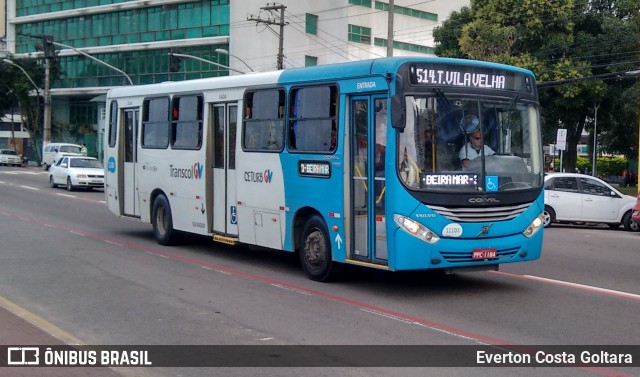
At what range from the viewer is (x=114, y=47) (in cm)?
6247

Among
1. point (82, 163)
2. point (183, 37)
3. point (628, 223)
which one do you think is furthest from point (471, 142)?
point (183, 37)

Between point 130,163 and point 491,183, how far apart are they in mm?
9541

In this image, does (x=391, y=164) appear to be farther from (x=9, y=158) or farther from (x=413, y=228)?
(x=9, y=158)

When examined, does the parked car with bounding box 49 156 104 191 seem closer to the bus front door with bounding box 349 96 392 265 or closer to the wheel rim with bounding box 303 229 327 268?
the wheel rim with bounding box 303 229 327 268

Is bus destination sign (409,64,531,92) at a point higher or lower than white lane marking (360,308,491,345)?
higher

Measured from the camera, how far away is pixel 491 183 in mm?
10750

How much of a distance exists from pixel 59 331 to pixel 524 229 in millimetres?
6306

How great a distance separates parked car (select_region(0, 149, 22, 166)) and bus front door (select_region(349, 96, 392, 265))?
61.6 metres

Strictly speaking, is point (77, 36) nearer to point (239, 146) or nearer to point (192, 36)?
point (192, 36)

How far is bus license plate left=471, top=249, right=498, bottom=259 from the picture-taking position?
1067cm

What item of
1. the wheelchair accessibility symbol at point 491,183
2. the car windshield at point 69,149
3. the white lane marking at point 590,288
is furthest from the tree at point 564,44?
the car windshield at point 69,149

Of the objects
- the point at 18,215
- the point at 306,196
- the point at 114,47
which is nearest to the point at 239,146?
the point at 306,196

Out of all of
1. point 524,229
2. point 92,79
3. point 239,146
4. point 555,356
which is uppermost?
Answer: point 92,79

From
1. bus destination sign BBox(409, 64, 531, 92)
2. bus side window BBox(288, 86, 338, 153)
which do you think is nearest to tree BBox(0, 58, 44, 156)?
bus side window BBox(288, 86, 338, 153)
